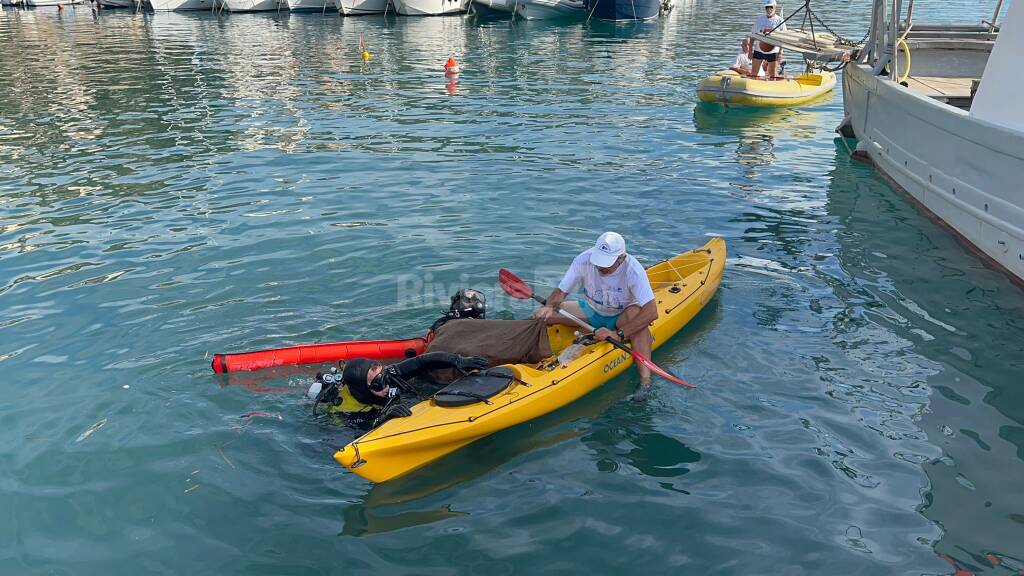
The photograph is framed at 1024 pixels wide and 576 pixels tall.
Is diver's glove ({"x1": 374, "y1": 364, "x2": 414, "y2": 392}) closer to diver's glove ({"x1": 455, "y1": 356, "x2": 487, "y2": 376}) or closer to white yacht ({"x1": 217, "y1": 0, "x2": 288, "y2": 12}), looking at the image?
diver's glove ({"x1": 455, "y1": 356, "x2": 487, "y2": 376})

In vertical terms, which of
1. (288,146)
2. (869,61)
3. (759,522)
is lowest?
(759,522)

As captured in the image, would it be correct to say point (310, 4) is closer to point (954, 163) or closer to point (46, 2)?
point (46, 2)

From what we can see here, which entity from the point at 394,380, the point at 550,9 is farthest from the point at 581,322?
the point at 550,9

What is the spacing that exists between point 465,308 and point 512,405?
5.21 ft

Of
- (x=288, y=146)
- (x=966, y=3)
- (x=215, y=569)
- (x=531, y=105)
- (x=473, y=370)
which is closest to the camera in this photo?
(x=215, y=569)

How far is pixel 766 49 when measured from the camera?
21.3m

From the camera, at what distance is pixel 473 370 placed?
788cm

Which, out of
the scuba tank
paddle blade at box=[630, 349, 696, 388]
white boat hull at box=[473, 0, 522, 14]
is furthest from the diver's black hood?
white boat hull at box=[473, 0, 522, 14]

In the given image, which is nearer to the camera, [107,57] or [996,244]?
[996,244]

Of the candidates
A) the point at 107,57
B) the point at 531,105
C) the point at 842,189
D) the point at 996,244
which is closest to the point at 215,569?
the point at 996,244

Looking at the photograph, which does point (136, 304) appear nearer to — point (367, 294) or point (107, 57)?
point (367, 294)

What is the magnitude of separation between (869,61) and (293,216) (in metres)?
11.9

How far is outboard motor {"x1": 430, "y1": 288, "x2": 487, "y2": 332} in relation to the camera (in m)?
8.69

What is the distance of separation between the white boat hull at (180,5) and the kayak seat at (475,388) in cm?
5074
